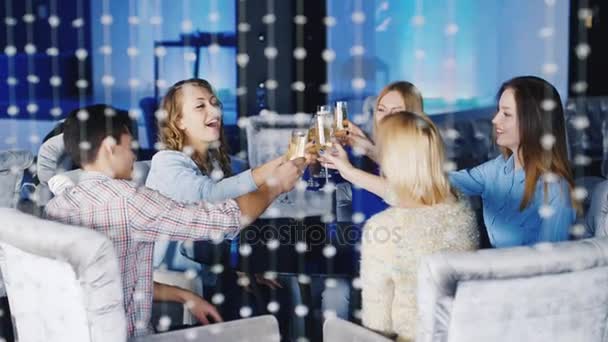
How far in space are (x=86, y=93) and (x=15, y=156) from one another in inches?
157

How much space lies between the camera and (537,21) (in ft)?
19.5

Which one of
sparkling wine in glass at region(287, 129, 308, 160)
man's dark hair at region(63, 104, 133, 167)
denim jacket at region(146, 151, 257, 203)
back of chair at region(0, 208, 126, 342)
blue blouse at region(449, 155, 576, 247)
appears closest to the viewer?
back of chair at region(0, 208, 126, 342)

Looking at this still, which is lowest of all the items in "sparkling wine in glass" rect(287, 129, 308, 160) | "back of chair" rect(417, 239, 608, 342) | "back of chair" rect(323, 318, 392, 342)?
"back of chair" rect(323, 318, 392, 342)

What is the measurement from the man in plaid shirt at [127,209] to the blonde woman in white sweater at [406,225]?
0.32 metres

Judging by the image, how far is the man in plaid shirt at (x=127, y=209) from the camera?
1.76 m

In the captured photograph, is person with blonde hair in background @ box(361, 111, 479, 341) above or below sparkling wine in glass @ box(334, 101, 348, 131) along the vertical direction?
below

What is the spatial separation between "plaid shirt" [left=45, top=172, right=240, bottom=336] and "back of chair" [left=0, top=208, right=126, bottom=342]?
0.69 ft

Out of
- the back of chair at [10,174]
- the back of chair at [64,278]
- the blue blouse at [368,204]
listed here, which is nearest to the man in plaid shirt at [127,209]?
the back of chair at [64,278]

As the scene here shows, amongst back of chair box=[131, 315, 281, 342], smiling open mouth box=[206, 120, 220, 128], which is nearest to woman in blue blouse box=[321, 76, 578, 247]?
smiling open mouth box=[206, 120, 220, 128]

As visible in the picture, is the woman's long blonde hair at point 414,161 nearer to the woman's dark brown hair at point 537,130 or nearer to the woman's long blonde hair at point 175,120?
the woman's dark brown hair at point 537,130

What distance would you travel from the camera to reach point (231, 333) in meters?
1.67

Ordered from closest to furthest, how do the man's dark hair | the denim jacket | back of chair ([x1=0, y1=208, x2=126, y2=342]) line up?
back of chair ([x1=0, y1=208, x2=126, y2=342]) < the man's dark hair < the denim jacket

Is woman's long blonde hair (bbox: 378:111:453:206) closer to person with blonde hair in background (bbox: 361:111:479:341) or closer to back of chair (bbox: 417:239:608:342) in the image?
person with blonde hair in background (bbox: 361:111:479:341)

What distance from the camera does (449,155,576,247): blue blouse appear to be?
2.16 meters
